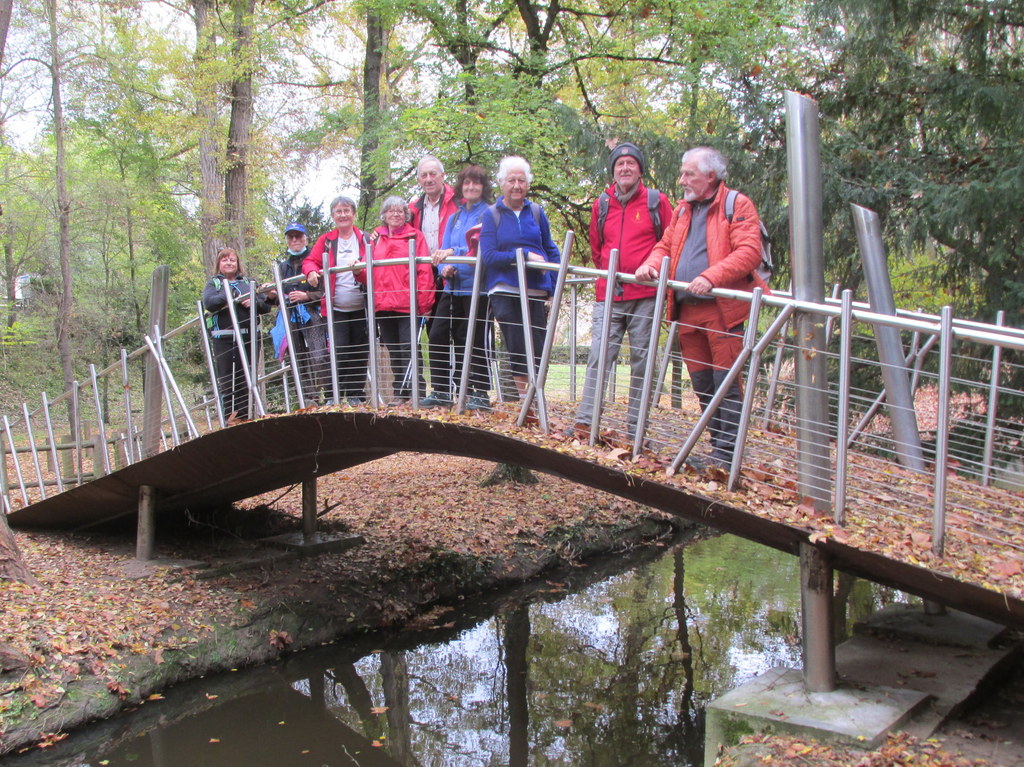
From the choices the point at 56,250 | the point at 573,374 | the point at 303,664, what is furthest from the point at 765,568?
the point at 56,250

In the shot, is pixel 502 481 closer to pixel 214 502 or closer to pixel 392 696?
pixel 214 502

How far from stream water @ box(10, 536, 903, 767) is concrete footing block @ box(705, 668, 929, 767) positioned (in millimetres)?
1413

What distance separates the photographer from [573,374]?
23.2ft

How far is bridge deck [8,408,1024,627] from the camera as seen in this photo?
3998 millimetres

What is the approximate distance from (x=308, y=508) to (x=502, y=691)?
3346 mm

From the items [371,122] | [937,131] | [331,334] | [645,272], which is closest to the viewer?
[645,272]

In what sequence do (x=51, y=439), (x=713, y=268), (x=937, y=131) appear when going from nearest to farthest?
(x=713, y=268), (x=937, y=131), (x=51, y=439)

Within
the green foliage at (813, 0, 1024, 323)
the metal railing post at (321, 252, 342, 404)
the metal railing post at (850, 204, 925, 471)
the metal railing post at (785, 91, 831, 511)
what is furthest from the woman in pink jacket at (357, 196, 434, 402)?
the green foliage at (813, 0, 1024, 323)

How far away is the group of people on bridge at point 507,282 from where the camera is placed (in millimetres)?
4863

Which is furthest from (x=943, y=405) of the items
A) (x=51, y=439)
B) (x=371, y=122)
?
(x=371, y=122)

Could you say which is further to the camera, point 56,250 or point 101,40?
point 56,250

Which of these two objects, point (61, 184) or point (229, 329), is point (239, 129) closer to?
point (61, 184)

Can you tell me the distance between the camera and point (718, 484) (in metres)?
4.58

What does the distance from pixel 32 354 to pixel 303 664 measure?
47.6 feet
